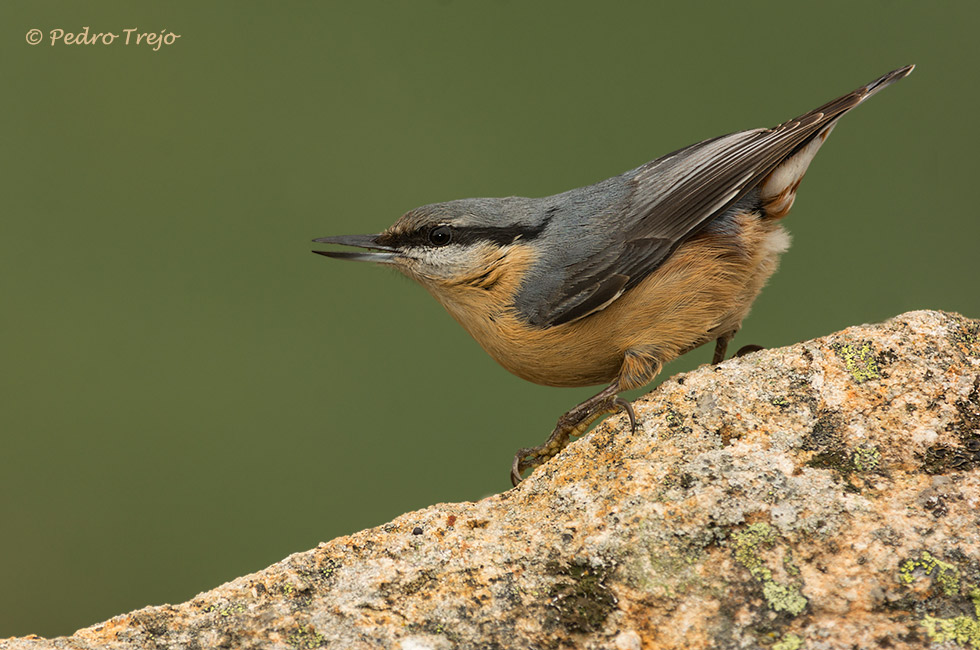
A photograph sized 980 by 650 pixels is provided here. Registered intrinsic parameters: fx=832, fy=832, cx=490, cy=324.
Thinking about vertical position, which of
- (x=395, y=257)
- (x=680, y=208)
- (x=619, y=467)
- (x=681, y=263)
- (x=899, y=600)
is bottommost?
(x=899, y=600)

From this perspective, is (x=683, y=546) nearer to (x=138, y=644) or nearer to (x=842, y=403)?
(x=842, y=403)

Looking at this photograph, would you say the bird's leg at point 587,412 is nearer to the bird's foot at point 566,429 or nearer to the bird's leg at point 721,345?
the bird's foot at point 566,429

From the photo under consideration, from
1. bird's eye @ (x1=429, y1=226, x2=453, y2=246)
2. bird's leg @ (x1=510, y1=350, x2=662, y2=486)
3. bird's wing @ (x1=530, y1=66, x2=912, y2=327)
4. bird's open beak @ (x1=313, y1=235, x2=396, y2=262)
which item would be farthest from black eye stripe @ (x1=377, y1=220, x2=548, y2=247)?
bird's leg @ (x1=510, y1=350, x2=662, y2=486)

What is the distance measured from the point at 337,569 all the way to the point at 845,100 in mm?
2857

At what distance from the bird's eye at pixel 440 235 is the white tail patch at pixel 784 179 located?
1397 millimetres

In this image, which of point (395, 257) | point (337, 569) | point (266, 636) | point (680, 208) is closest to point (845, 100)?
point (680, 208)

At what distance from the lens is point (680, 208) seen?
355 cm

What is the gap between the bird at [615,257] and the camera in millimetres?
3420

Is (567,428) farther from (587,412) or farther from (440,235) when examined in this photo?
(440,235)

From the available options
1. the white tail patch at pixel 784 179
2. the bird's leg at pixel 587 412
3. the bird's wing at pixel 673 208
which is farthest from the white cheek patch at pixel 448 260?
the white tail patch at pixel 784 179

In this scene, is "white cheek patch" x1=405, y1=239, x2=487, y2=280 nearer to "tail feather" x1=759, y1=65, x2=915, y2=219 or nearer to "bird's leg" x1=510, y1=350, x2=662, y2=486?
"bird's leg" x1=510, y1=350, x2=662, y2=486

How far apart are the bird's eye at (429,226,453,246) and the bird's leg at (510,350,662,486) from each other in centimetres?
97

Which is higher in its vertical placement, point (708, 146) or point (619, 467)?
point (708, 146)

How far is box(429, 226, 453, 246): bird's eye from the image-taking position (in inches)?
147
